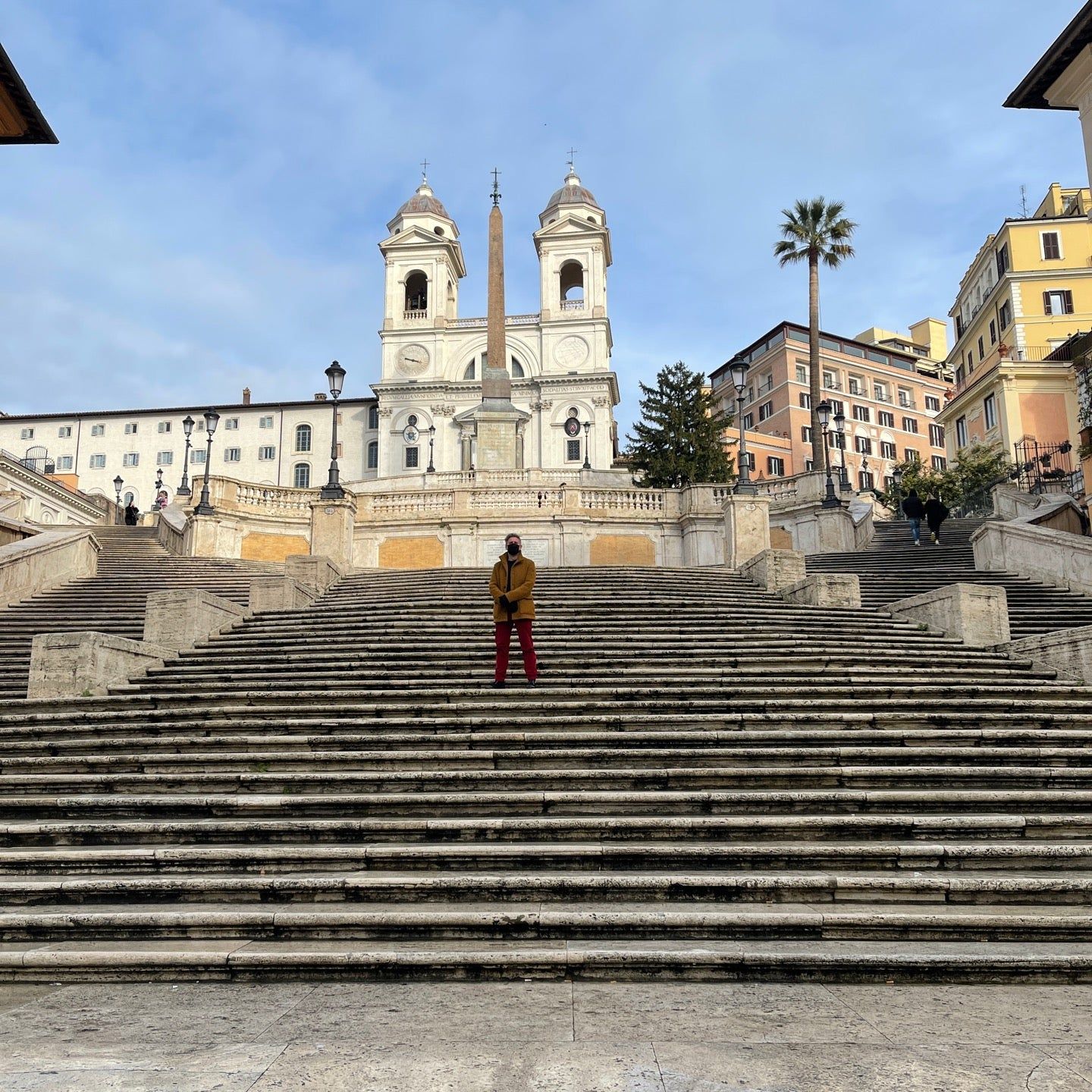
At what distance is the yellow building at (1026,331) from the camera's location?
45438 millimetres

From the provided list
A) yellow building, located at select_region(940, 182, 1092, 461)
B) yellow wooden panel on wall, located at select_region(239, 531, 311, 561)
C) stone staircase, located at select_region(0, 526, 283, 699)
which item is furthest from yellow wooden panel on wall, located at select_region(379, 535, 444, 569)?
yellow building, located at select_region(940, 182, 1092, 461)

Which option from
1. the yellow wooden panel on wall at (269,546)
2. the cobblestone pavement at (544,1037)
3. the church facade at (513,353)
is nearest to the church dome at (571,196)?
the church facade at (513,353)

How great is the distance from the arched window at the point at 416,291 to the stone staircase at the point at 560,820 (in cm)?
7233

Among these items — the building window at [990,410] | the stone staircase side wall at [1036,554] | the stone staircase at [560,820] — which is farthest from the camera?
the building window at [990,410]

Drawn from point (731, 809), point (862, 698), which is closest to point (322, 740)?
point (731, 809)

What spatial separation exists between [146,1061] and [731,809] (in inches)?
182

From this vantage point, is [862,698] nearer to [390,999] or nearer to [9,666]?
[390,999]

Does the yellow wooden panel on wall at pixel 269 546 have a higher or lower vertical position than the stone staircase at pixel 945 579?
higher

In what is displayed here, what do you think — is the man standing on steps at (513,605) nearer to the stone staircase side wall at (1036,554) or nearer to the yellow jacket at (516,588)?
the yellow jacket at (516,588)

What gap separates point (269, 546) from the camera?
29.9 metres

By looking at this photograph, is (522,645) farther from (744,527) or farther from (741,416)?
(741,416)

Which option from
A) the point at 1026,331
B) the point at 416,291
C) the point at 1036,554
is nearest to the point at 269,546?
the point at 1036,554

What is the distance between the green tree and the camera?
4869 centimetres

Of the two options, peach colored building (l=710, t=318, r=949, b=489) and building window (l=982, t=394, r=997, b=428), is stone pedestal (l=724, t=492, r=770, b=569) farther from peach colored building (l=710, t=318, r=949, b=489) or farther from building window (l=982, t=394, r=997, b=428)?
peach colored building (l=710, t=318, r=949, b=489)
